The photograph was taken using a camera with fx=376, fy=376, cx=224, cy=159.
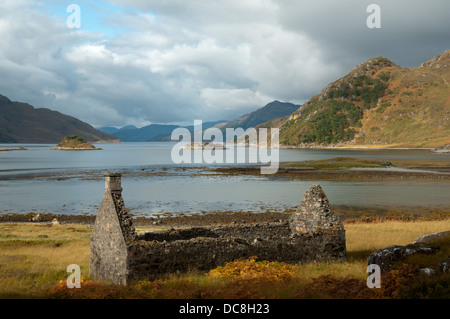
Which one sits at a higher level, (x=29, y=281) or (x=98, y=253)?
(x=98, y=253)

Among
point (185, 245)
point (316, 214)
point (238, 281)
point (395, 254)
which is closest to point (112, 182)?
point (185, 245)

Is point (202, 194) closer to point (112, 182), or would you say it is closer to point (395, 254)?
point (112, 182)

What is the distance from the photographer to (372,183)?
82.6m

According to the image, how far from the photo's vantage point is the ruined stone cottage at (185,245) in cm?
1510

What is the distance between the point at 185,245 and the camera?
15.7 metres

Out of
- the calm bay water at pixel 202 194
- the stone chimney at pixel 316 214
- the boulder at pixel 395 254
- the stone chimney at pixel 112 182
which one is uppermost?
the stone chimney at pixel 112 182

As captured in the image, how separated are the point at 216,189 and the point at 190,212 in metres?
24.2

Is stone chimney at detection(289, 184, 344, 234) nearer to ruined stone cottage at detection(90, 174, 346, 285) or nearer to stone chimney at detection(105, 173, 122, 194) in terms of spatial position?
ruined stone cottage at detection(90, 174, 346, 285)

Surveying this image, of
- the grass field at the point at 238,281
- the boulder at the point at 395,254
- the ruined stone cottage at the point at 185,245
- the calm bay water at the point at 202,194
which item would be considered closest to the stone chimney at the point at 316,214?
the ruined stone cottage at the point at 185,245

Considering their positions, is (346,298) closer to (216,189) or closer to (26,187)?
(216,189)

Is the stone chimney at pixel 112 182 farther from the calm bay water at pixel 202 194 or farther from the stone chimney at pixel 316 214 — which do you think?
the calm bay water at pixel 202 194

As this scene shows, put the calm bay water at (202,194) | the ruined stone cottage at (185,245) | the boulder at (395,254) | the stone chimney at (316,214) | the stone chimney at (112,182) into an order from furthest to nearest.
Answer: the calm bay water at (202,194) → the stone chimney at (316,214) → the stone chimney at (112,182) → the ruined stone cottage at (185,245) → the boulder at (395,254)

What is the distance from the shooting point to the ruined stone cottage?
1510cm
